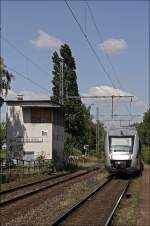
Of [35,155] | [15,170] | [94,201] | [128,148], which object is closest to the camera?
[94,201]

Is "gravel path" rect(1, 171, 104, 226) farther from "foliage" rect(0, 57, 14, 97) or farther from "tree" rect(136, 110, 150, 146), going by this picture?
"tree" rect(136, 110, 150, 146)

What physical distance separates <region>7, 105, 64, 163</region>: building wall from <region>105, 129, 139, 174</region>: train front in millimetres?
13716

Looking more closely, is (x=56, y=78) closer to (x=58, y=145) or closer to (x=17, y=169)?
(x=58, y=145)

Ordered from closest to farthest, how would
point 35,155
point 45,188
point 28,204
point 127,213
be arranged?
point 127,213 < point 28,204 < point 45,188 < point 35,155

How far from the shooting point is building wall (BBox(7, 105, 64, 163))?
154 ft

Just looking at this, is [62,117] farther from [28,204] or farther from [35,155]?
[28,204]

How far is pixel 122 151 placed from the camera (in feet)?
110

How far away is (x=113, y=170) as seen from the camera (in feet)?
111

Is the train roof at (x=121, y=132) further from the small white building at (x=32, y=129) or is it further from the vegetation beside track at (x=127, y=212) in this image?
the small white building at (x=32, y=129)

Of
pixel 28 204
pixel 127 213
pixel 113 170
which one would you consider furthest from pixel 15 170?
pixel 127 213

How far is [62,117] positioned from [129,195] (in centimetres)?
3140

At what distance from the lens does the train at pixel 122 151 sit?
109 ft

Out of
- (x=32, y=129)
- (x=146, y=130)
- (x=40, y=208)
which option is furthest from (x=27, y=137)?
(x=146, y=130)

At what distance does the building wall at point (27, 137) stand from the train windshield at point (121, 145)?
45.4ft
